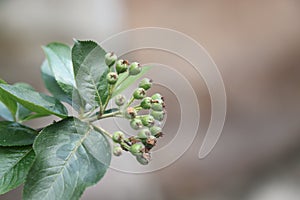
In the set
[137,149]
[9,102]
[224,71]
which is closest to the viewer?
[137,149]

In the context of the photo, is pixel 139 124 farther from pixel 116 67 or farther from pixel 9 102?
pixel 9 102

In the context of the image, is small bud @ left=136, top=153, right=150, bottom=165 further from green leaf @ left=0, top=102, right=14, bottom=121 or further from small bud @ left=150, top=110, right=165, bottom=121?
green leaf @ left=0, top=102, right=14, bottom=121

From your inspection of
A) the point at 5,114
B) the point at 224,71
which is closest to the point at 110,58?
the point at 5,114

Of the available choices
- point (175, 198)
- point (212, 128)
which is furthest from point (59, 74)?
point (175, 198)

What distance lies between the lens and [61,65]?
0.54m

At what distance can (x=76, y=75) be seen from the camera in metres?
0.45

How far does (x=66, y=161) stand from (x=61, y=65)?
0.17 meters

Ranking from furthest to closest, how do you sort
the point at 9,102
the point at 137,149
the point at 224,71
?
the point at 224,71 → the point at 9,102 → the point at 137,149

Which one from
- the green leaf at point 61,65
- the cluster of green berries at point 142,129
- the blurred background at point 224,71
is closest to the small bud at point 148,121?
the cluster of green berries at point 142,129

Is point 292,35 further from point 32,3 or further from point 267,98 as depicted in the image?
point 32,3

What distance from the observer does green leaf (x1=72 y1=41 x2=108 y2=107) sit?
0.45 m

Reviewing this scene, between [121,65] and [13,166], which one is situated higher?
[121,65]

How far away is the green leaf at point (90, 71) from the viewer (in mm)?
445

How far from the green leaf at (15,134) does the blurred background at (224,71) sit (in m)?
1.26
